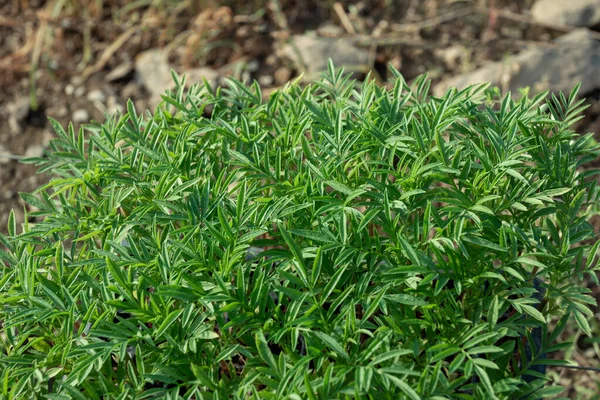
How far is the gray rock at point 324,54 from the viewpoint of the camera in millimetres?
3779

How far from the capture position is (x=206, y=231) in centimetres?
155

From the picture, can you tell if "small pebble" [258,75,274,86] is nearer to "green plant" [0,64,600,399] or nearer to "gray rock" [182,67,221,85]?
"gray rock" [182,67,221,85]

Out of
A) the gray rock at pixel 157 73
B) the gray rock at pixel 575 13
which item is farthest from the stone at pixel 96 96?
the gray rock at pixel 575 13

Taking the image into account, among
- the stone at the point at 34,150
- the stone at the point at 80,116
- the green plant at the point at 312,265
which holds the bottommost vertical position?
the stone at the point at 34,150

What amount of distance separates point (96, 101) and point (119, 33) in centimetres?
55

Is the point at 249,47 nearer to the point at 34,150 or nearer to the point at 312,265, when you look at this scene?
the point at 34,150

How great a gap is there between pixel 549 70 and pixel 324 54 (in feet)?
3.87

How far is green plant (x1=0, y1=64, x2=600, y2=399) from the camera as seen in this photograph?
1.39 m

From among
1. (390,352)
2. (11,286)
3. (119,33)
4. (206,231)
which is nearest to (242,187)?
(206,231)

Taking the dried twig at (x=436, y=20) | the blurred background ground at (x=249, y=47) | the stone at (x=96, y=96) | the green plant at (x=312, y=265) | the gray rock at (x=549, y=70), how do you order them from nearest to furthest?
1. the green plant at (x=312, y=265)
2. the gray rock at (x=549, y=70)
3. the blurred background ground at (x=249, y=47)
4. the stone at (x=96, y=96)
5. the dried twig at (x=436, y=20)

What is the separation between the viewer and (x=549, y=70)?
3.59 meters

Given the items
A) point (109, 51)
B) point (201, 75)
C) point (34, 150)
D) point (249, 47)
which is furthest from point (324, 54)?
point (34, 150)

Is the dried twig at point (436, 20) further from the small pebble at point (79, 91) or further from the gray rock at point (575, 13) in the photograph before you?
the small pebble at point (79, 91)

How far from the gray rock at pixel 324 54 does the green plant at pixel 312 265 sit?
2.01m
